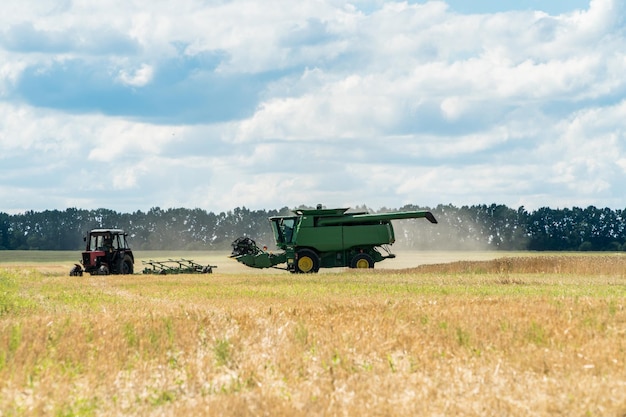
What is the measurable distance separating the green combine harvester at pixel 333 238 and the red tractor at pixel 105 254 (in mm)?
5914

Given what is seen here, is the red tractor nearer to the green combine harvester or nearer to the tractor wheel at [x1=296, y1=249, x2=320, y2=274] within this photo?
the green combine harvester

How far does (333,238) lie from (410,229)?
53635 mm

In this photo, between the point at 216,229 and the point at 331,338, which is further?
the point at 216,229

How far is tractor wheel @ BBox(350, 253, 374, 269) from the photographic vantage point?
3822 centimetres

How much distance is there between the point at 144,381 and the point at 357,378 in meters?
2.60

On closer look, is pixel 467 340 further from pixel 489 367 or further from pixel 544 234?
pixel 544 234

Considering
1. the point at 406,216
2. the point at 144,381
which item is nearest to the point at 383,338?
the point at 144,381

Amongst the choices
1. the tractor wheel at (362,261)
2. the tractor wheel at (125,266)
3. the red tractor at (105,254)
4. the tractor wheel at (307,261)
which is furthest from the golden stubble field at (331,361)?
the tractor wheel at (125,266)

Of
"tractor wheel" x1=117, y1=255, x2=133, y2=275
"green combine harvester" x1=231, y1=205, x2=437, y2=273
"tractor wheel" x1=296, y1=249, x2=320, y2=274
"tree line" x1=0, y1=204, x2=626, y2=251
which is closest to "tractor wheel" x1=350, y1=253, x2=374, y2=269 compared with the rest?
"green combine harvester" x1=231, y1=205, x2=437, y2=273

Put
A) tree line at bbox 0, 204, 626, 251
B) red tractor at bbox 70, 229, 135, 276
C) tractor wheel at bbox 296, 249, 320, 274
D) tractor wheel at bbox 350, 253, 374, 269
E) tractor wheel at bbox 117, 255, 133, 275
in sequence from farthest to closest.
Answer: tree line at bbox 0, 204, 626, 251 → tractor wheel at bbox 117, 255, 133, 275 → red tractor at bbox 70, 229, 135, 276 → tractor wheel at bbox 296, 249, 320, 274 → tractor wheel at bbox 350, 253, 374, 269

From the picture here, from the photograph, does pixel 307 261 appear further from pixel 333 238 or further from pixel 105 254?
pixel 105 254

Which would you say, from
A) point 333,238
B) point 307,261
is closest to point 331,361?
point 333,238

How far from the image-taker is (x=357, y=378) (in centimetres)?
989

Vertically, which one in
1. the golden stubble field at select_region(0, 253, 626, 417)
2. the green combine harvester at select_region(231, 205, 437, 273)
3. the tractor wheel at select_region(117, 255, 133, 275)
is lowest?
the golden stubble field at select_region(0, 253, 626, 417)
